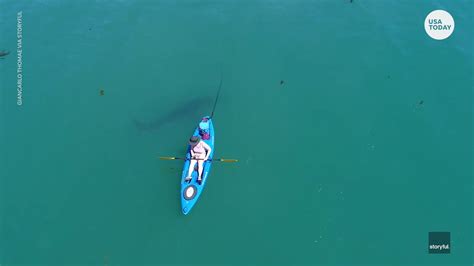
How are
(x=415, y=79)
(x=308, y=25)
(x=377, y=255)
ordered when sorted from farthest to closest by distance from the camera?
1. (x=308, y=25)
2. (x=415, y=79)
3. (x=377, y=255)

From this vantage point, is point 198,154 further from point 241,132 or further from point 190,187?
point 241,132

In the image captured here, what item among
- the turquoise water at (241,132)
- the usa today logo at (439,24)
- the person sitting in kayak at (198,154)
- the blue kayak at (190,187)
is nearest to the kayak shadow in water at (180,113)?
the turquoise water at (241,132)

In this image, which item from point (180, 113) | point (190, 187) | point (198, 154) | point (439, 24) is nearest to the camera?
point (190, 187)

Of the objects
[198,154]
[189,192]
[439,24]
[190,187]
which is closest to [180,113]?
[198,154]

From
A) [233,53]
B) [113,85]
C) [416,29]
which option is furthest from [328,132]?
[113,85]

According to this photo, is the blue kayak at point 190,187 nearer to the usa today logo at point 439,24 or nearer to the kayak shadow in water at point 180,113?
the kayak shadow in water at point 180,113

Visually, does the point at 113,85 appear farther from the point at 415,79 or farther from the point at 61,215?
the point at 415,79
